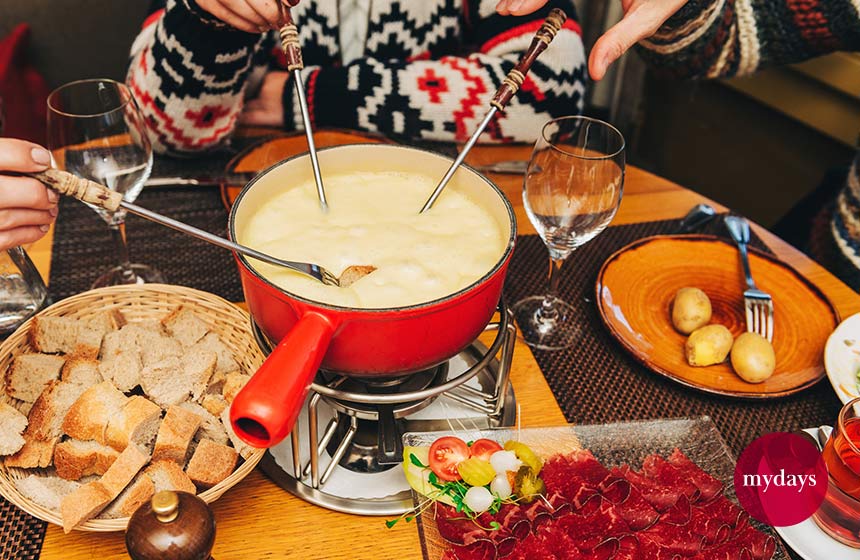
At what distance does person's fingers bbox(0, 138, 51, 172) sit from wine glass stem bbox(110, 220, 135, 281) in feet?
1.19

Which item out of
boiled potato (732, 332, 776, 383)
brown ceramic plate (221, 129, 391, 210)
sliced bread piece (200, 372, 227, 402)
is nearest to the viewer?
sliced bread piece (200, 372, 227, 402)

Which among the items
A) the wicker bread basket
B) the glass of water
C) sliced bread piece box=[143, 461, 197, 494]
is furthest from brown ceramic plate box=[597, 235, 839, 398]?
the glass of water

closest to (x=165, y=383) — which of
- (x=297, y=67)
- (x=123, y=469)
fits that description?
(x=123, y=469)

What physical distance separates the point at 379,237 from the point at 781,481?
630 millimetres

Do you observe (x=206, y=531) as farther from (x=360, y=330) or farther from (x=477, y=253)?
(x=477, y=253)

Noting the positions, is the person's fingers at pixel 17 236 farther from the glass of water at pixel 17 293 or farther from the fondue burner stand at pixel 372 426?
the fondue burner stand at pixel 372 426

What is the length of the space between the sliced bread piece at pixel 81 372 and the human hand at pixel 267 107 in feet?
3.36

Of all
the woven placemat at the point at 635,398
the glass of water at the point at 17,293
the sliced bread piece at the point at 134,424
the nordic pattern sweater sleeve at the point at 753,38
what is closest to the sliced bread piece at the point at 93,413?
the sliced bread piece at the point at 134,424

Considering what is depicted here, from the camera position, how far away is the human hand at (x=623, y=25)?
105cm

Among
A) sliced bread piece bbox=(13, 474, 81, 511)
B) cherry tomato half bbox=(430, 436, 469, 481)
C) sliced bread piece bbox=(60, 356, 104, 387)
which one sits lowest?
sliced bread piece bbox=(13, 474, 81, 511)

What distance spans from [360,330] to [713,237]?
0.92 metres

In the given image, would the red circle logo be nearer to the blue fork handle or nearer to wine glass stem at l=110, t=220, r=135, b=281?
the blue fork handle

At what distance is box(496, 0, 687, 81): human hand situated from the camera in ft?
3.45

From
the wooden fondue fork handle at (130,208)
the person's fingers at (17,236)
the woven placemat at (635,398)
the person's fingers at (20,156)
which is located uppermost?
the person's fingers at (20,156)
